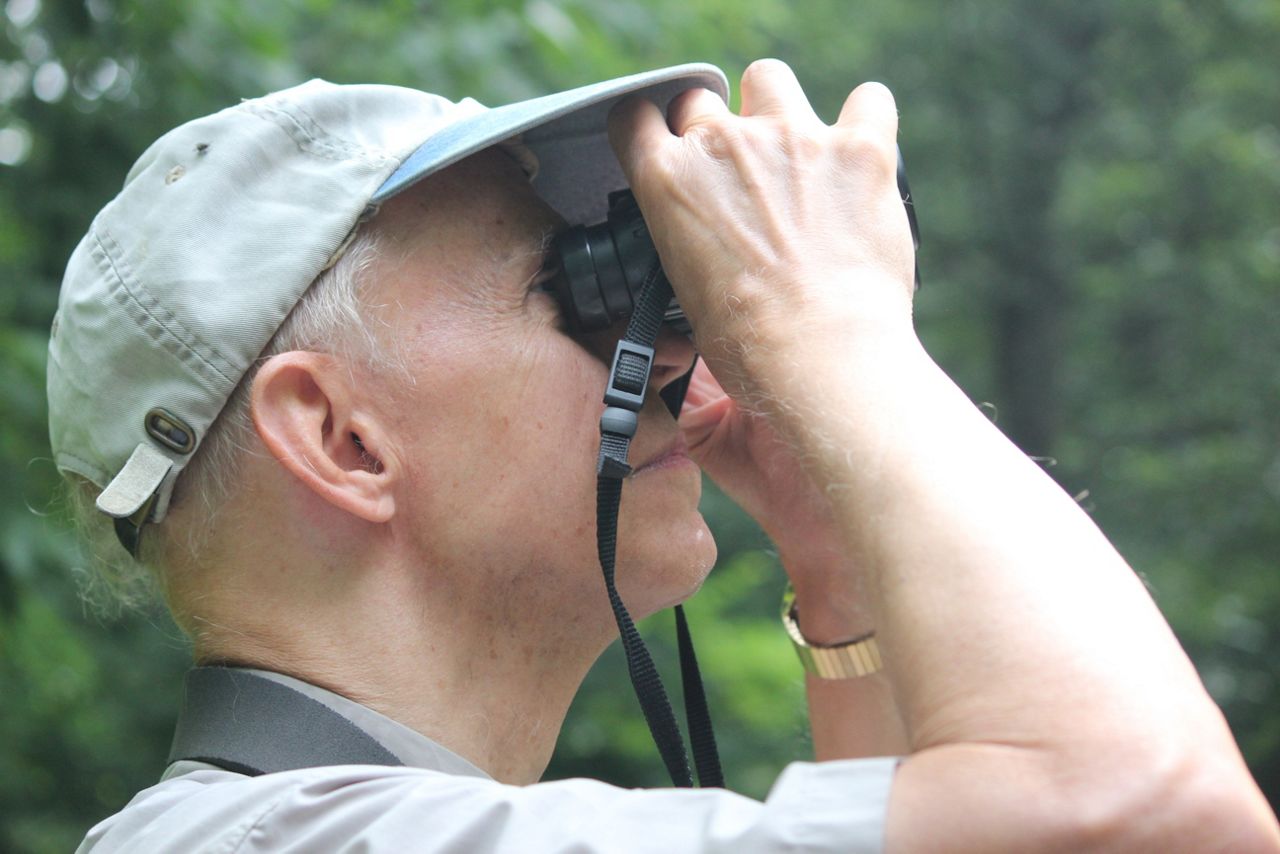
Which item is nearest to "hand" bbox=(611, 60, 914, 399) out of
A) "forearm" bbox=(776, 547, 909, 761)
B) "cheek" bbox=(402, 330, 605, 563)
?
"cheek" bbox=(402, 330, 605, 563)

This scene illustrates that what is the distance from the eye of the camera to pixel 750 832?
109cm

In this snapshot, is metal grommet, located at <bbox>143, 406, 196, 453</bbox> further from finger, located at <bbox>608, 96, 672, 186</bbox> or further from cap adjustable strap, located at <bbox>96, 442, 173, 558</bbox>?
finger, located at <bbox>608, 96, 672, 186</bbox>

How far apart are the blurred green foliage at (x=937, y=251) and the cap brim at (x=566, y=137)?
1046mm

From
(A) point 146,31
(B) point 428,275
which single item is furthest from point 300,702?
(A) point 146,31

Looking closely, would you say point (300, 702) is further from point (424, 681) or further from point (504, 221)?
point (504, 221)

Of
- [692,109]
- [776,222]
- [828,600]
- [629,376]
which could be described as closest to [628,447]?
[629,376]

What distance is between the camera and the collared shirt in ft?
3.56

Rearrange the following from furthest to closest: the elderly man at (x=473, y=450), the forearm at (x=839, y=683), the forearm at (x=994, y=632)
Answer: the forearm at (x=839, y=683)
the elderly man at (x=473, y=450)
the forearm at (x=994, y=632)

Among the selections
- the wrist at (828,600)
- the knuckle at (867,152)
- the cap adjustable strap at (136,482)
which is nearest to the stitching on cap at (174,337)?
the cap adjustable strap at (136,482)

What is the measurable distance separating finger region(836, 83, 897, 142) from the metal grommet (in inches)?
33.3

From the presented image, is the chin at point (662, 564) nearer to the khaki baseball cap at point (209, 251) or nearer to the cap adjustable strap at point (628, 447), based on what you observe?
the cap adjustable strap at point (628, 447)

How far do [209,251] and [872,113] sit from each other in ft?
2.60

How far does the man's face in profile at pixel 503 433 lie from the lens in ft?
5.17

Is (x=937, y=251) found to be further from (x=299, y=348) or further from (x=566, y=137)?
(x=299, y=348)
